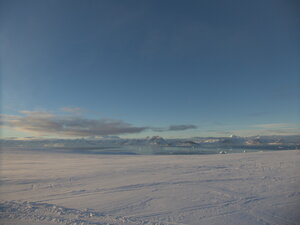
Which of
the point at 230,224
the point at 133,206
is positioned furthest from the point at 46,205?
the point at 230,224

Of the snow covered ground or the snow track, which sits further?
the snow covered ground

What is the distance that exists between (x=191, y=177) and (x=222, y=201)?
3.79 m

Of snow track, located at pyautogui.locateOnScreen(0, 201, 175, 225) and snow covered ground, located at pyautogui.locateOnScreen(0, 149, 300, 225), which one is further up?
snow track, located at pyautogui.locateOnScreen(0, 201, 175, 225)

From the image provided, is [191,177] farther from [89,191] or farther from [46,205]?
[46,205]

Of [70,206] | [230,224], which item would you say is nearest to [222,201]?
[230,224]

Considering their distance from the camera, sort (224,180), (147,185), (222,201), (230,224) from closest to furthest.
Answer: (230,224) < (222,201) < (147,185) < (224,180)

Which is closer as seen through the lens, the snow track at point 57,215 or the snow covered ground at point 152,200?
the snow track at point 57,215

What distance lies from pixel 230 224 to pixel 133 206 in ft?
9.78

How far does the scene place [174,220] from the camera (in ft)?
16.8

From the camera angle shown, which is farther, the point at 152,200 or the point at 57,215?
the point at 152,200

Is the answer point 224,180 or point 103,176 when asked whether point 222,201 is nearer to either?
point 224,180

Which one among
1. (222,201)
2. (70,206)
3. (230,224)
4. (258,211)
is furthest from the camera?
(222,201)

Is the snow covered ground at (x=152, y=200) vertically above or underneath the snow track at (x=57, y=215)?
underneath

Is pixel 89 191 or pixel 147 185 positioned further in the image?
pixel 147 185
